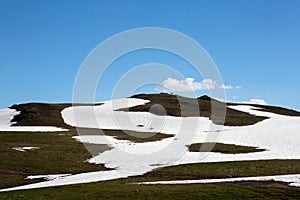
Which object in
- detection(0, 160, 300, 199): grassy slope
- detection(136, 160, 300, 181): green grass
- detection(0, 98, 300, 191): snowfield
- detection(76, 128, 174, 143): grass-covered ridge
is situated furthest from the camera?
detection(76, 128, 174, 143): grass-covered ridge

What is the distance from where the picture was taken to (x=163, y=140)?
2707 inches

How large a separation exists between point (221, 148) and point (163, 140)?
39.1 feet

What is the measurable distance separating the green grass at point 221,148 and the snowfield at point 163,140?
1.57 m

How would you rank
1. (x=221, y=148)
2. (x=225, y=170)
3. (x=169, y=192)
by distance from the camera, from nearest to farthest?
(x=169, y=192)
(x=225, y=170)
(x=221, y=148)

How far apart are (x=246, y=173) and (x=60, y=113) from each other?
225 ft

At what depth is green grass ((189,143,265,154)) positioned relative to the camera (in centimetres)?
5728

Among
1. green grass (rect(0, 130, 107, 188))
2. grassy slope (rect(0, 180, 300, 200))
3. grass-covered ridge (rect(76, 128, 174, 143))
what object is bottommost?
grassy slope (rect(0, 180, 300, 200))

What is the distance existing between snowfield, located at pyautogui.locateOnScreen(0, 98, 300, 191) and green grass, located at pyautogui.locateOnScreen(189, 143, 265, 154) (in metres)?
1.57

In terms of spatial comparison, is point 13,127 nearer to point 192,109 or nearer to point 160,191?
point 192,109

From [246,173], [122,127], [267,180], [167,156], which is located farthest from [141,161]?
[122,127]

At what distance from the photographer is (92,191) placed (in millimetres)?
31844

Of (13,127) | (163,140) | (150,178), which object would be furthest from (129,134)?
(150,178)

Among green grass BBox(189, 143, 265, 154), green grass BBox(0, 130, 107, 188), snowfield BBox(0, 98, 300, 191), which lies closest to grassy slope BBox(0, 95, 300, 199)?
green grass BBox(0, 130, 107, 188)

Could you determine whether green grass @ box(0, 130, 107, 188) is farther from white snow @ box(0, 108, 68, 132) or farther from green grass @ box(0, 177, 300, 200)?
green grass @ box(0, 177, 300, 200)
